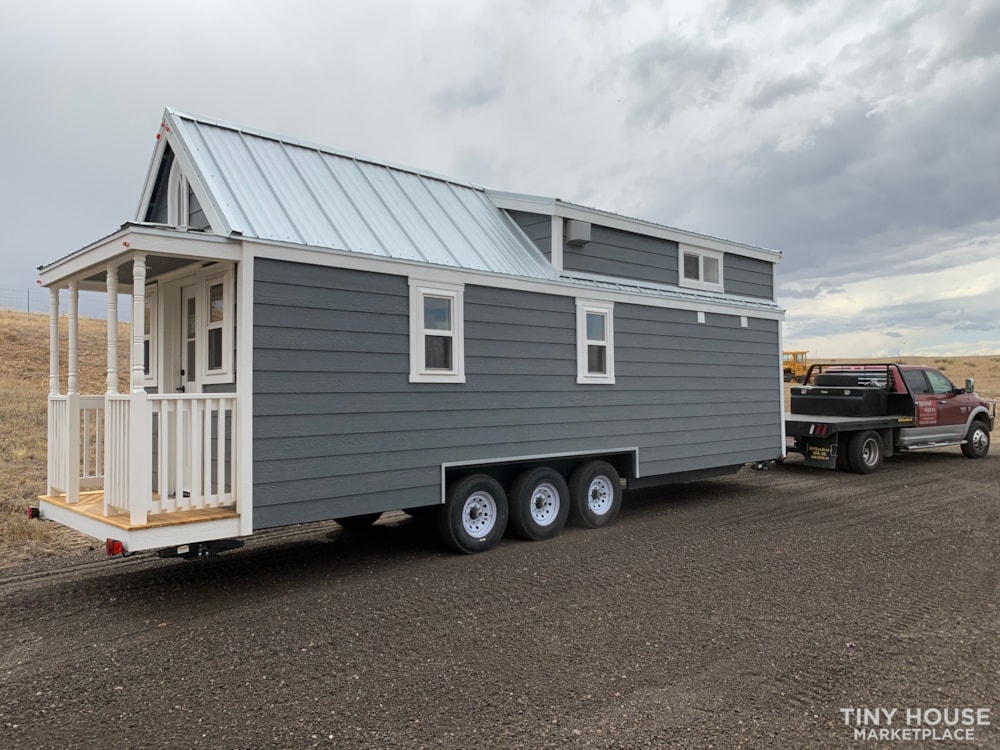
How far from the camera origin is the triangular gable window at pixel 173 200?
7.25m

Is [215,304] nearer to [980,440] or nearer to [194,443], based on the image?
[194,443]

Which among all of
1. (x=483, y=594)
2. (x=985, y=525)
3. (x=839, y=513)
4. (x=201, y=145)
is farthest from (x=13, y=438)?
(x=985, y=525)

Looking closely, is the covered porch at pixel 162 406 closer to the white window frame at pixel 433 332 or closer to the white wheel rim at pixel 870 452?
A: the white window frame at pixel 433 332

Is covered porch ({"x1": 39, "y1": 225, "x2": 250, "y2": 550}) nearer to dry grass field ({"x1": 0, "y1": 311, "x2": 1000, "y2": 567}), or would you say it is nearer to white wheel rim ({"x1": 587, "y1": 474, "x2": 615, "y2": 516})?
dry grass field ({"x1": 0, "y1": 311, "x2": 1000, "y2": 567})

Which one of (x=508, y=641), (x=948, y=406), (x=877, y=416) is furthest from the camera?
(x=948, y=406)

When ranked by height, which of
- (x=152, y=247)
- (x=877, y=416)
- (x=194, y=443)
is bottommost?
(x=877, y=416)

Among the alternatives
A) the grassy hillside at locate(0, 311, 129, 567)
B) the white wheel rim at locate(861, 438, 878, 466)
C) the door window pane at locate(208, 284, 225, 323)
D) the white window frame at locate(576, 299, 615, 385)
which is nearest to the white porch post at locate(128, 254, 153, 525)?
the door window pane at locate(208, 284, 225, 323)

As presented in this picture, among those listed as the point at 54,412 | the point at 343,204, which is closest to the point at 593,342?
the point at 343,204

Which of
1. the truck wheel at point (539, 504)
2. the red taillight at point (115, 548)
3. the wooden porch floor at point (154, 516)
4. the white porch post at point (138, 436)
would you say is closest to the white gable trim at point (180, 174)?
the white porch post at point (138, 436)

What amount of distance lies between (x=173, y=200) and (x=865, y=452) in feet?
40.4

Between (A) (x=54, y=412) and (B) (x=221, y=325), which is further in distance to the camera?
(A) (x=54, y=412)

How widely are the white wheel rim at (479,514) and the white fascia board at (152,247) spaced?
3378mm

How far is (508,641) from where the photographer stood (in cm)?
503

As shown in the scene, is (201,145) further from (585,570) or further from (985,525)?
(985,525)
